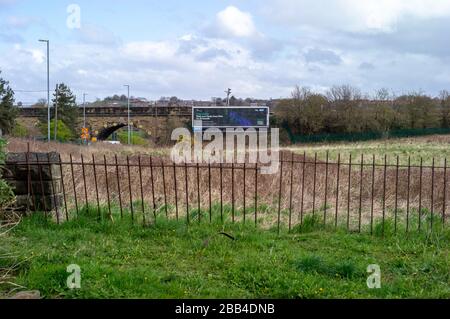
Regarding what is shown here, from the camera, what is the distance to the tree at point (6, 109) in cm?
4672

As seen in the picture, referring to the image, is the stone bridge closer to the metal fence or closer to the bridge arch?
the bridge arch

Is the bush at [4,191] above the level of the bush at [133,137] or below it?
above

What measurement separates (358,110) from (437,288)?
55213 mm

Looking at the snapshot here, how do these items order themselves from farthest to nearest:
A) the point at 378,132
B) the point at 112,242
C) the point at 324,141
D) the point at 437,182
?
the point at 378,132 < the point at 324,141 < the point at 437,182 < the point at 112,242

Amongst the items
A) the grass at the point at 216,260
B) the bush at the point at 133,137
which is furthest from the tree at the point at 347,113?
the grass at the point at 216,260

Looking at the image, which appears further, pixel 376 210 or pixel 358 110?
pixel 358 110

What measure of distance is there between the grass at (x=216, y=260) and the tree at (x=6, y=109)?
44514 mm

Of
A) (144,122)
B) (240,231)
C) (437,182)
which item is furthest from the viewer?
(144,122)

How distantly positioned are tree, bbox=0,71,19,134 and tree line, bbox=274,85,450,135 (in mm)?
31406

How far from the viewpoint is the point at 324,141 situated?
51094mm

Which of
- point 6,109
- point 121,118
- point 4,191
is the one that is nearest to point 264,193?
point 4,191

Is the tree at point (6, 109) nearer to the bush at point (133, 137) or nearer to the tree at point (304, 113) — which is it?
the bush at point (133, 137)

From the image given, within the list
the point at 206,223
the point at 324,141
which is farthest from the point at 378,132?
the point at 206,223
